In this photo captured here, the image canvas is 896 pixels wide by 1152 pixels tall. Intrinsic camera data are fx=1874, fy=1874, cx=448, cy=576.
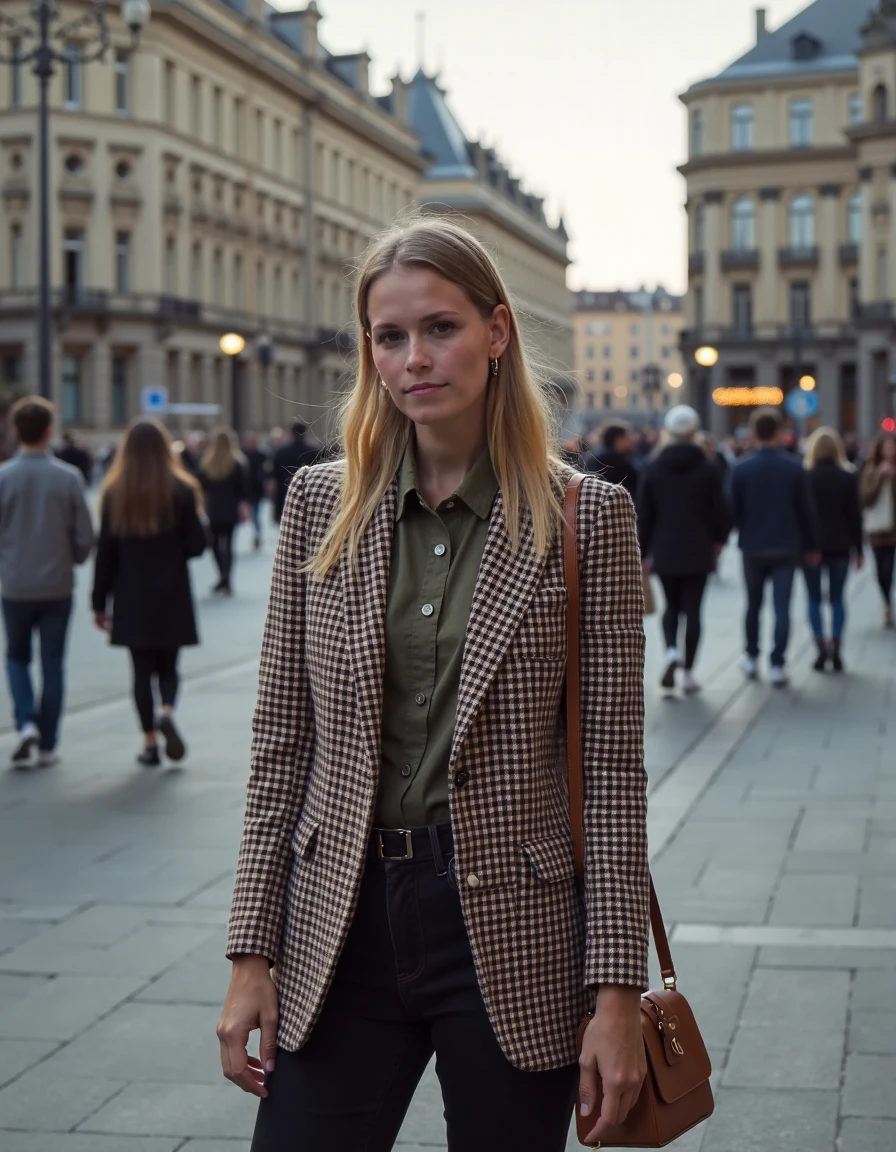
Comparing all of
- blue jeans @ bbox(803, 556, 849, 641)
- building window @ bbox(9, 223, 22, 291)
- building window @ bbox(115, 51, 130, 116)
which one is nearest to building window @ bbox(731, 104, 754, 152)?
building window @ bbox(115, 51, 130, 116)

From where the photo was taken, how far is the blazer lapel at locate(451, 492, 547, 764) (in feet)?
8.08

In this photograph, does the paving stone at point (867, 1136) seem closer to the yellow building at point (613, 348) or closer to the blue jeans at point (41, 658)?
the blue jeans at point (41, 658)

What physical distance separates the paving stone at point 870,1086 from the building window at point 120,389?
5960 cm

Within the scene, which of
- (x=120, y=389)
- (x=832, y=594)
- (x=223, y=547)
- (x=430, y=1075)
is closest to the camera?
(x=430, y=1075)

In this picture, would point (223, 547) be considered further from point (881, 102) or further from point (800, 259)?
point (800, 259)

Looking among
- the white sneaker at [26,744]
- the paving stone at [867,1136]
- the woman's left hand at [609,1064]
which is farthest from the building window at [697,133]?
the woman's left hand at [609,1064]

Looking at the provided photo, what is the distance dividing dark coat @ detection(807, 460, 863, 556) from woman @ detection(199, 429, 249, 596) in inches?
299

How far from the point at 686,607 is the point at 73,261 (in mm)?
51726

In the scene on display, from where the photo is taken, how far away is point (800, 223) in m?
85.1

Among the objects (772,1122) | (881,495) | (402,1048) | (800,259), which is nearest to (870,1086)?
(772,1122)

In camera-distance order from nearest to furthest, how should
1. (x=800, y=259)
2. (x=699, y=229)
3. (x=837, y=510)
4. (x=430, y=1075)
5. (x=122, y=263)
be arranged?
(x=430, y=1075) → (x=837, y=510) → (x=122, y=263) → (x=800, y=259) → (x=699, y=229)

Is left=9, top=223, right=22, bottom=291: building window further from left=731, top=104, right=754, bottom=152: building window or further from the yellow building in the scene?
the yellow building

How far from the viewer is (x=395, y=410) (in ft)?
8.93

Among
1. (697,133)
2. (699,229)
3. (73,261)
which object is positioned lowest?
(73,261)
